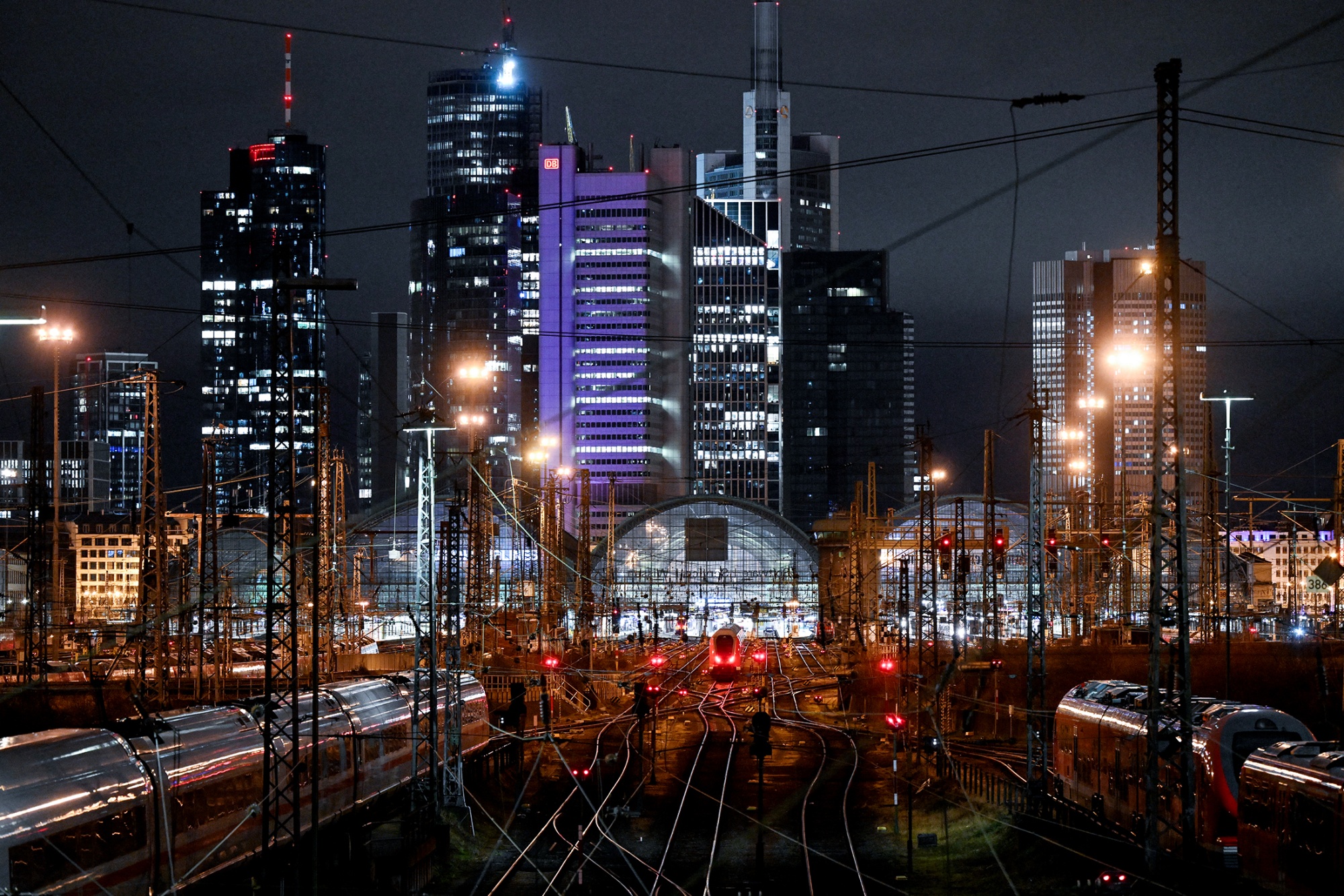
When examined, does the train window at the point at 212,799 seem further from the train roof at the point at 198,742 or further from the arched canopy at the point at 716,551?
the arched canopy at the point at 716,551

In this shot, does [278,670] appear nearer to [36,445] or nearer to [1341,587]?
[36,445]

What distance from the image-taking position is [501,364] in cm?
18100

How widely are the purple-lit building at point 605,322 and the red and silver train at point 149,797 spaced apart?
395 ft

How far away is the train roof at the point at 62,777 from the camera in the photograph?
14922 millimetres

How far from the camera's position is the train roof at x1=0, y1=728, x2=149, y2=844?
14922mm

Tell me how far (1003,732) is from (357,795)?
69.5ft

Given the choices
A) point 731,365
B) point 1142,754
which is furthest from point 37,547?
point 731,365

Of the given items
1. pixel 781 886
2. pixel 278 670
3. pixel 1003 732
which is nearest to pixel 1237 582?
pixel 1003 732

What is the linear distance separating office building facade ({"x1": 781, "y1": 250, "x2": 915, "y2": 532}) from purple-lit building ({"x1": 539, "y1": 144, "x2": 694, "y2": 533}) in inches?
1393

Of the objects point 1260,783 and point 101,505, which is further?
point 101,505

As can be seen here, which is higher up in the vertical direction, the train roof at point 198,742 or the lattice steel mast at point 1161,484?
the lattice steel mast at point 1161,484

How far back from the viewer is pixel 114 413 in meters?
196

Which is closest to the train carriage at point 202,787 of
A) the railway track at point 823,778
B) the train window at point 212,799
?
the train window at point 212,799

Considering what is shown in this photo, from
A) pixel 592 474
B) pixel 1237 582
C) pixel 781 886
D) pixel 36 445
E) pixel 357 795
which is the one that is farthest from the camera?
pixel 592 474
